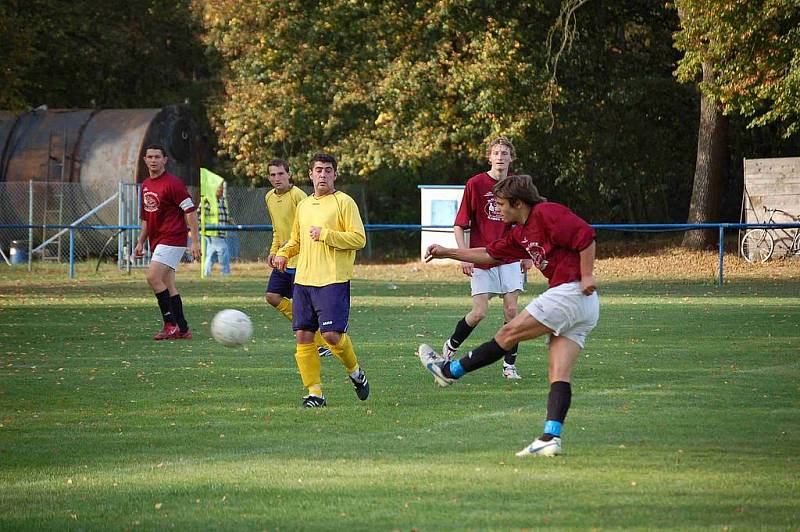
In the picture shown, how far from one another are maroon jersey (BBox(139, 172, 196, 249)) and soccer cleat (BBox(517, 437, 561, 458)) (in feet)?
26.8

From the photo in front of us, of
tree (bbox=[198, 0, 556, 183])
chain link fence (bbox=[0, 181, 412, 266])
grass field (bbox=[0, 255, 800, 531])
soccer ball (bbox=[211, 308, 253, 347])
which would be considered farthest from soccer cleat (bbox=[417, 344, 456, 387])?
chain link fence (bbox=[0, 181, 412, 266])

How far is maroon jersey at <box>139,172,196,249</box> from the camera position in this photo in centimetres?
1476

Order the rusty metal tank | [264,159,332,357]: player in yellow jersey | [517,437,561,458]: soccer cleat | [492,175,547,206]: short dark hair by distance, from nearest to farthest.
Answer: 1. [517,437,561,458]: soccer cleat
2. [492,175,547,206]: short dark hair
3. [264,159,332,357]: player in yellow jersey
4. the rusty metal tank

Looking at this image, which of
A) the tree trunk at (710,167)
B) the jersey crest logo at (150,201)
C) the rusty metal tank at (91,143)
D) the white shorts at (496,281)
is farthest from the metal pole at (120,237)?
the white shorts at (496,281)

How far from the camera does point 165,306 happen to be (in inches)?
577

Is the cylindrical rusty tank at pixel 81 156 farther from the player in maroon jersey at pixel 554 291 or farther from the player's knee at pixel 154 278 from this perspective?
the player in maroon jersey at pixel 554 291

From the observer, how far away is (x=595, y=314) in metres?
7.61

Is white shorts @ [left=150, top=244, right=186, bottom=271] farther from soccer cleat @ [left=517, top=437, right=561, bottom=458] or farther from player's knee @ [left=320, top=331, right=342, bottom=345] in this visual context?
soccer cleat @ [left=517, top=437, right=561, bottom=458]

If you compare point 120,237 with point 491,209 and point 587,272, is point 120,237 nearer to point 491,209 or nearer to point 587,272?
point 491,209

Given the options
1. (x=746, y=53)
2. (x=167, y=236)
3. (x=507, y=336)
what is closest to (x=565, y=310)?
(x=507, y=336)

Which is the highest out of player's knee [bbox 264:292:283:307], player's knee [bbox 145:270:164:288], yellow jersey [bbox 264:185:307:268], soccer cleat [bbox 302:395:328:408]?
yellow jersey [bbox 264:185:307:268]

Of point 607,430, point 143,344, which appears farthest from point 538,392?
point 143,344

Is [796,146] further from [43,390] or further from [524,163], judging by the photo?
[43,390]

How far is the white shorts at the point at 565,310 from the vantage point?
7473mm
